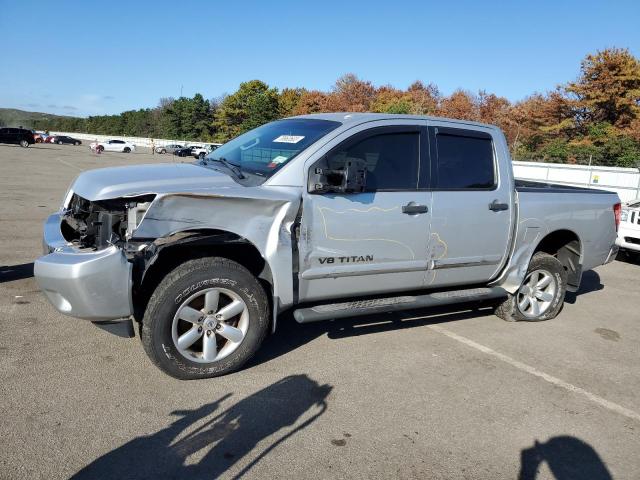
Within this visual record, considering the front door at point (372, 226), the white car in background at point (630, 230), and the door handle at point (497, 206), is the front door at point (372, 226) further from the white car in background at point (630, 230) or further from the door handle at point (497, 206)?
the white car in background at point (630, 230)

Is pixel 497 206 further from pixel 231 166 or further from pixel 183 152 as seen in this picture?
pixel 183 152

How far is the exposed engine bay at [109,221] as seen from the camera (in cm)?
363

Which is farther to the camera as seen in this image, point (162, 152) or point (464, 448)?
point (162, 152)

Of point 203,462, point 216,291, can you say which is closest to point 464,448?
point 203,462

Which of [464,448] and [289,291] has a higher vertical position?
[289,291]

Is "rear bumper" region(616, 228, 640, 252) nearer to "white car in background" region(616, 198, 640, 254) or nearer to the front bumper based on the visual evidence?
"white car in background" region(616, 198, 640, 254)

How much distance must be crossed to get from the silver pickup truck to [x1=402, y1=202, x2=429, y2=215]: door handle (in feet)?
0.04

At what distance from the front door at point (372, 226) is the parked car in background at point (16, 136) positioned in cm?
4760

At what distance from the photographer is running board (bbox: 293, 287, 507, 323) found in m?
4.09

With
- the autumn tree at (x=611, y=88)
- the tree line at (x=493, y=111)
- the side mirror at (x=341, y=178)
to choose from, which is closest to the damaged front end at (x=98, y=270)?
the side mirror at (x=341, y=178)

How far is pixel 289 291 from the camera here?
159 inches

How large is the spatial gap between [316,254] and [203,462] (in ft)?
5.70

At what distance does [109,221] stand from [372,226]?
1974 millimetres

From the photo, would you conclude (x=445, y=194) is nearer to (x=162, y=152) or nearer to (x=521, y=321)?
(x=521, y=321)
